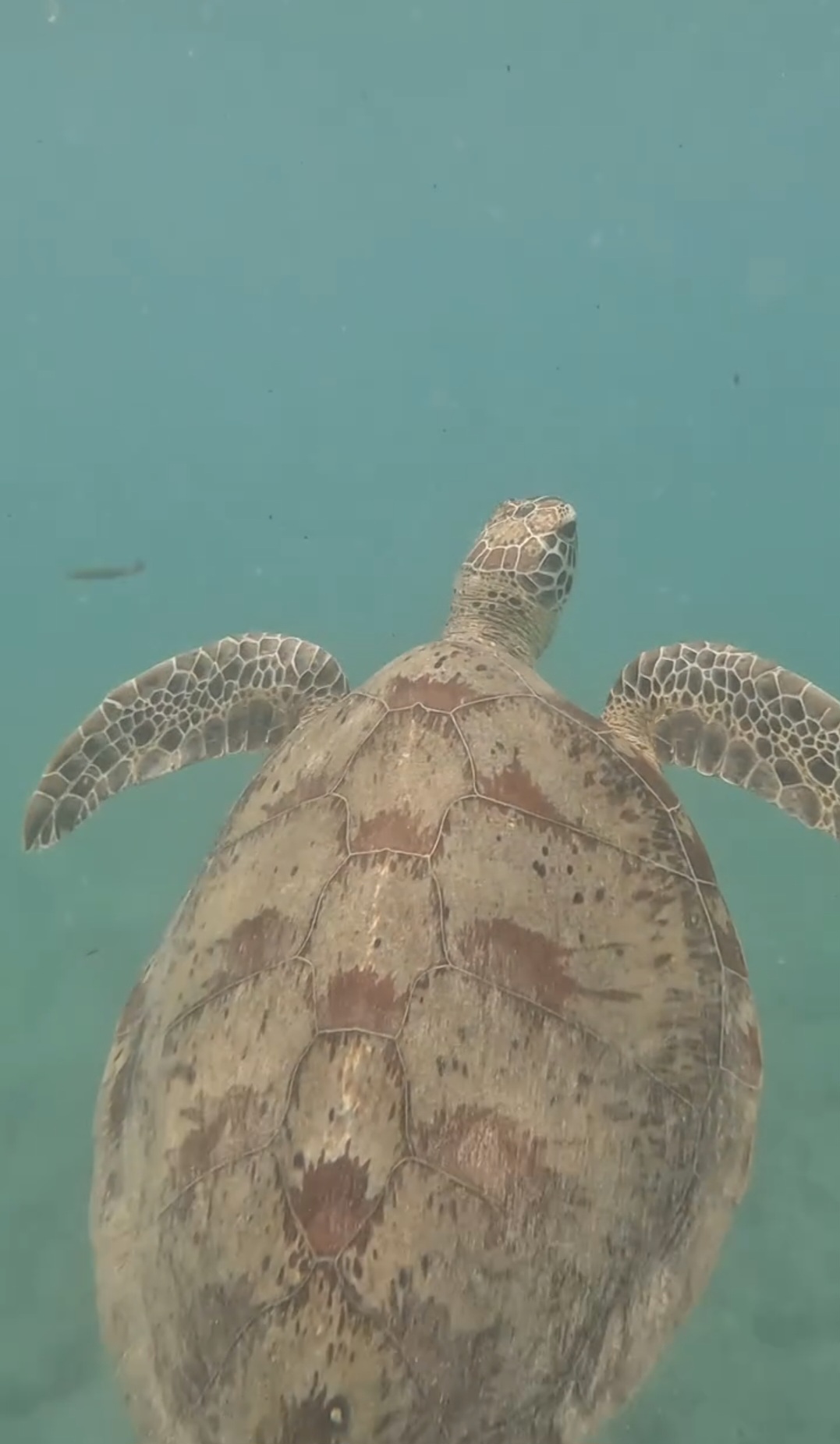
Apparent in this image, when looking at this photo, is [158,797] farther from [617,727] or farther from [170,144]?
[170,144]

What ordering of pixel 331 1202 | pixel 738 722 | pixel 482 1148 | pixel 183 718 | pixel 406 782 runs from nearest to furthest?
pixel 331 1202, pixel 482 1148, pixel 406 782, pixel 738 722, pixel 183 718

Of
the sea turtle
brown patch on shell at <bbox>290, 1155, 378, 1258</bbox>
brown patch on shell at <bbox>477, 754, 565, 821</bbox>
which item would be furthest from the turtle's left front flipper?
brown patch on shell at <bbox>290, 1155, 378, 1258</bbox>

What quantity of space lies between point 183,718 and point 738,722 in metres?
2.89

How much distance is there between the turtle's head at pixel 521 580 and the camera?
6055 millimetres

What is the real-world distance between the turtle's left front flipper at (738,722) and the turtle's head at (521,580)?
2.70 feet

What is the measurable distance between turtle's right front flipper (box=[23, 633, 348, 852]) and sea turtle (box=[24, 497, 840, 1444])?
4.60 ft

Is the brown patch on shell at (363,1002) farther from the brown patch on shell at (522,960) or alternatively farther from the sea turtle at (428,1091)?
the brown patch on shell at (522,960)

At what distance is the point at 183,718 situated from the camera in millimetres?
5734

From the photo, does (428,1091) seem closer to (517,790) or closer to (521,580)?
(517,790)

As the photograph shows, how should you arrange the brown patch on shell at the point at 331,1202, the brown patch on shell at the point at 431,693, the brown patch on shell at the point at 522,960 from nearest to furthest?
1. the brown patch on shell at the point at 331,1202
2. the brown patch on shell at the point at 522,960
3. the brown patch on shell at the point at 431,693

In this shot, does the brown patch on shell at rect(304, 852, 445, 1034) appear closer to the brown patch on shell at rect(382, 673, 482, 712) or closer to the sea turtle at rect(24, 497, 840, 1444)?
the sea turtle at rect(24, 497, 840, 1444)

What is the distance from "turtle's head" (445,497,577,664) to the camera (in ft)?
19.9

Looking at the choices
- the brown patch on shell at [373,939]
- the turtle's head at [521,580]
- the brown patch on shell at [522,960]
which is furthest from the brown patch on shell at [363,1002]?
the turtle's head at [521,580]

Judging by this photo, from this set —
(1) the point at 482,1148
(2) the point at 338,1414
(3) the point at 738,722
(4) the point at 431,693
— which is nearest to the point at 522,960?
(1) the point at 482,1148
